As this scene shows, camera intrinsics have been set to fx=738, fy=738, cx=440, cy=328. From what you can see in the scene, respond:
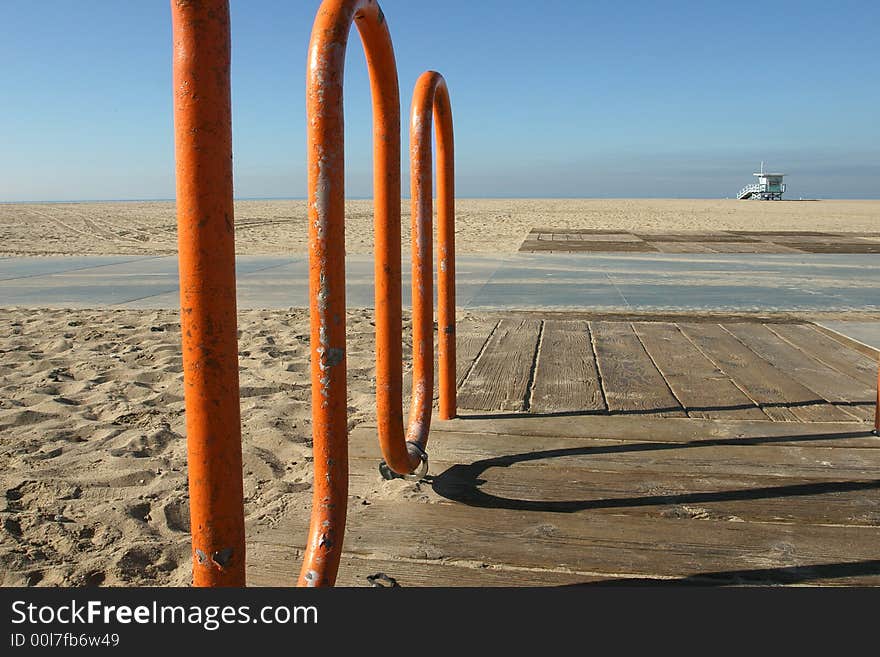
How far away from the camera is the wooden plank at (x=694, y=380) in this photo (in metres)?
2.78

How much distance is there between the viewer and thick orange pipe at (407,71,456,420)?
218 cm

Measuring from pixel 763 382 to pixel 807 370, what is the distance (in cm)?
37

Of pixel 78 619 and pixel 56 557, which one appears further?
pixel 56 557

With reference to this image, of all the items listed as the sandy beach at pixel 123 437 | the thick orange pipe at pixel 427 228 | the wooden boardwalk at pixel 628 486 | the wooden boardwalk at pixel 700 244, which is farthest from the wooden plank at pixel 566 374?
the wooden boardwalk at pixel 700 244

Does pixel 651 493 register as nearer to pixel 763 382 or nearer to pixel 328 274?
pixel 328 274

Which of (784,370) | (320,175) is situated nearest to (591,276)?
(784,370)

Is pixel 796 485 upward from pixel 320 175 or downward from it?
downward

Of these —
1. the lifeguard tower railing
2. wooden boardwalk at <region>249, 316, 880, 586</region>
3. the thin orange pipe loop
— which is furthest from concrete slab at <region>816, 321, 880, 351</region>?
the thin orange pipe loop

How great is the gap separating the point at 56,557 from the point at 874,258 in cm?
1009

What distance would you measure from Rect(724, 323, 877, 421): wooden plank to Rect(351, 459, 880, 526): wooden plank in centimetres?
85

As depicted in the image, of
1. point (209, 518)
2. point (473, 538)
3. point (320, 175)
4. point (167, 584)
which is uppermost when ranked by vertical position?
point (320, 175)

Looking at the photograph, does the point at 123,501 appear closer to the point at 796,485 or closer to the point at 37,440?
the point at 37,440

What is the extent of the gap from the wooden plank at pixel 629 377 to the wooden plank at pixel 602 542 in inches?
38.8

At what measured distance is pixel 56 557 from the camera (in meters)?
1.91
